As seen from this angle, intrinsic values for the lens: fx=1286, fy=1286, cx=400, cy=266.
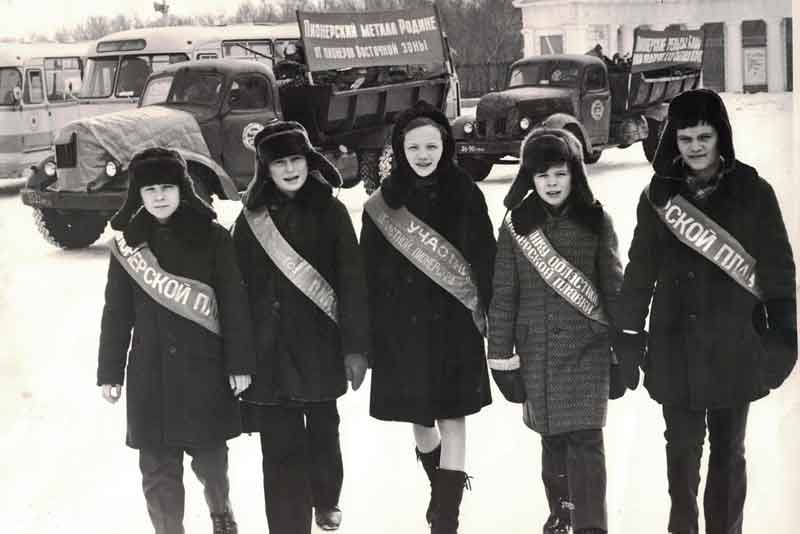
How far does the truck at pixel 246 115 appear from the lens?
4.61m

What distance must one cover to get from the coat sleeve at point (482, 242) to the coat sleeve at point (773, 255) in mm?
773

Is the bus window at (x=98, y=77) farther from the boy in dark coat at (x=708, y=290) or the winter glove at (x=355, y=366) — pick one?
the boy in dark coat at (x=708, y=290)

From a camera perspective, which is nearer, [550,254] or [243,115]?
[550,254]

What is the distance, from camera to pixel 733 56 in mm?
4383

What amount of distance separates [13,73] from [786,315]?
3389 mm

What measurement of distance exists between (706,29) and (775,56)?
0.26 meters

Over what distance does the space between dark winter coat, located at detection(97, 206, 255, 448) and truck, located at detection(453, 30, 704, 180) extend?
1.07m

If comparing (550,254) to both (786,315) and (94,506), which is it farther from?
(94,506)

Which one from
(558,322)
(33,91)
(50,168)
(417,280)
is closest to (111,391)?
(417,280)

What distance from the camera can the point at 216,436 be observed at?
12.5 ft

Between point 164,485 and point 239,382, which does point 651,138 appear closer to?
point 239,382

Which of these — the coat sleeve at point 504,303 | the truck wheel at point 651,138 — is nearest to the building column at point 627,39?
the truck wheel at point 651,138

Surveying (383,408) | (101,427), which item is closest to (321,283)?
(383,408)

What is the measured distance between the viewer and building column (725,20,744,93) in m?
4.28
